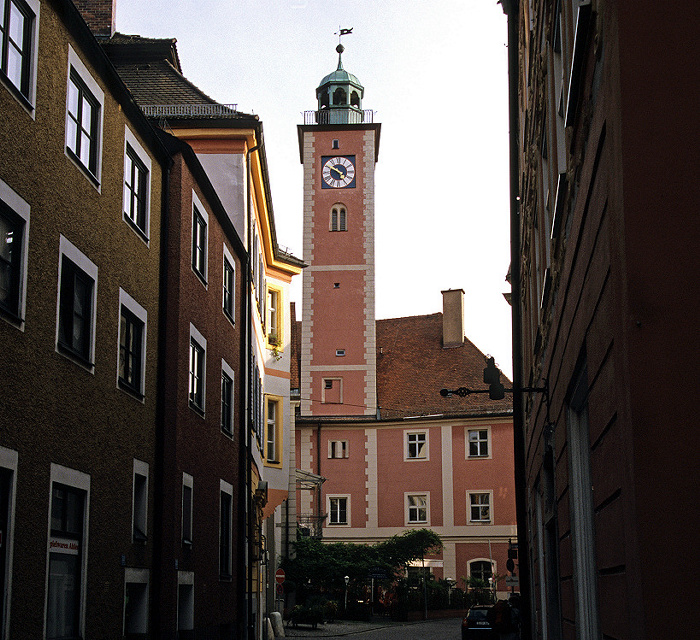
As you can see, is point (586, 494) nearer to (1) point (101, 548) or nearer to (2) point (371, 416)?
(1) point (101, 548)

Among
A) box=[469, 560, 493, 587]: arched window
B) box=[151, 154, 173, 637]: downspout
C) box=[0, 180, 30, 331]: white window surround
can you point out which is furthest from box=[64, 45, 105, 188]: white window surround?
box=[469, 560, 493, 587]: arched window

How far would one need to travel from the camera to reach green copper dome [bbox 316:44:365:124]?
64.7m

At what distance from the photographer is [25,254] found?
36.1 ft

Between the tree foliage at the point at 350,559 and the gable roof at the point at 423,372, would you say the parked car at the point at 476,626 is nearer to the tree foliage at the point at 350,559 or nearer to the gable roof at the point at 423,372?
the tree foliage at the point at 350,559

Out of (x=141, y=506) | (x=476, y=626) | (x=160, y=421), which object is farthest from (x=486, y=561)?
(x=141, y=506)

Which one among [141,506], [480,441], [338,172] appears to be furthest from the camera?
[338,172]

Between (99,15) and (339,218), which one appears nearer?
(99,15)

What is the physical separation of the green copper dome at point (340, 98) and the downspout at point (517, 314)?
45846 millimetres

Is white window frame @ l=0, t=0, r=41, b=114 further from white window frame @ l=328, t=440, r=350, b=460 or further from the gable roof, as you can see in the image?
white window frame @ l=328, t=440, r=350, b=460

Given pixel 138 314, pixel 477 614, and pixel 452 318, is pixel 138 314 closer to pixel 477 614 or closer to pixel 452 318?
pixel 477 614

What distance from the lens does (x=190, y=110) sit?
25.6 meters

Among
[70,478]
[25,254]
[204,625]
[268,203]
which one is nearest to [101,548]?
[70,478]

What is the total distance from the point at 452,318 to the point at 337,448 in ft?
39.9

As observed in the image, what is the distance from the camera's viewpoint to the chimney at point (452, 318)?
64.9m
